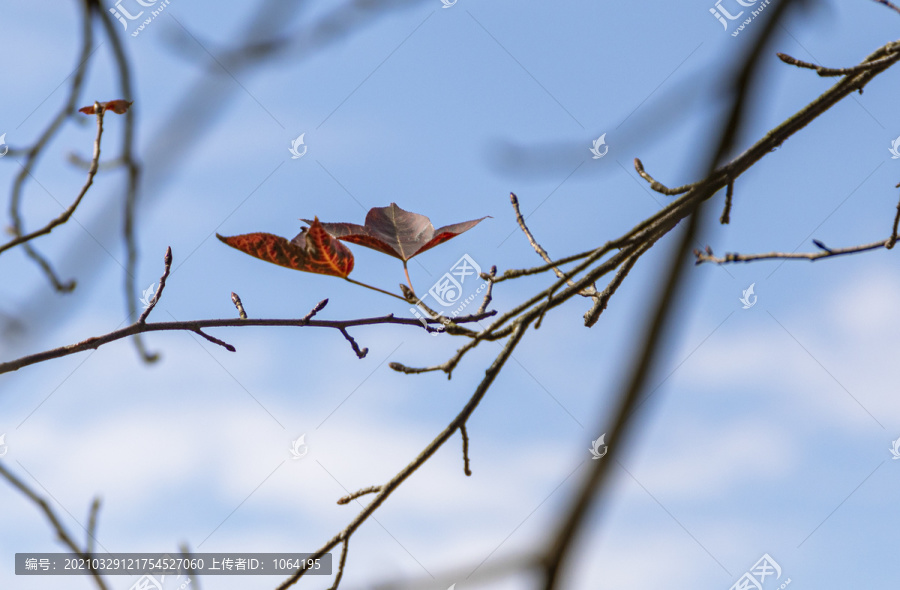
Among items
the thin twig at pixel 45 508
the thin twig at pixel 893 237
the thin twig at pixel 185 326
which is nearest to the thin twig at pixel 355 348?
the thin twig at pixel 185 326

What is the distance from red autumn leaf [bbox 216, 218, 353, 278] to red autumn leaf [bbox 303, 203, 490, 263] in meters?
0.05

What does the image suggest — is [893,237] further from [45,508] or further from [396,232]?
[45,508]

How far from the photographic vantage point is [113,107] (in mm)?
1365

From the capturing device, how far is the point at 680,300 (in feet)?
1.43

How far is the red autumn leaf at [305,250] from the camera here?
1156 mm

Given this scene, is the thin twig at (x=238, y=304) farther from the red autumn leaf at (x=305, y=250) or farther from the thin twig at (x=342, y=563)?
the thin twig at (x=342, y=563)

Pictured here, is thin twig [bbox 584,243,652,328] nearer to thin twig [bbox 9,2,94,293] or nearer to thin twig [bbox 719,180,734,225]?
thin twig [bbox 719,180,734,225]

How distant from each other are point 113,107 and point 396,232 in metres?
0.61

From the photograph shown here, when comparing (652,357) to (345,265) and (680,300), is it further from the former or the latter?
(345,265)

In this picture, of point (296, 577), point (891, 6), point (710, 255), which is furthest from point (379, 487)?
point (891, 6)

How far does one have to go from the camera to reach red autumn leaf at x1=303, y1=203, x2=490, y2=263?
1.29 meters

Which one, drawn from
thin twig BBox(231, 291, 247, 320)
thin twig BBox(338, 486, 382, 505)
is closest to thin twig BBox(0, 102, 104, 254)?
thin twig BBox(231, 291, 247, 320)

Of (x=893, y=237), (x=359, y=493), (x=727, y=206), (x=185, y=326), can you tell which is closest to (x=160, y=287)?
(x=185, y=326)

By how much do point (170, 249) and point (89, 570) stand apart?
0.62 metres
